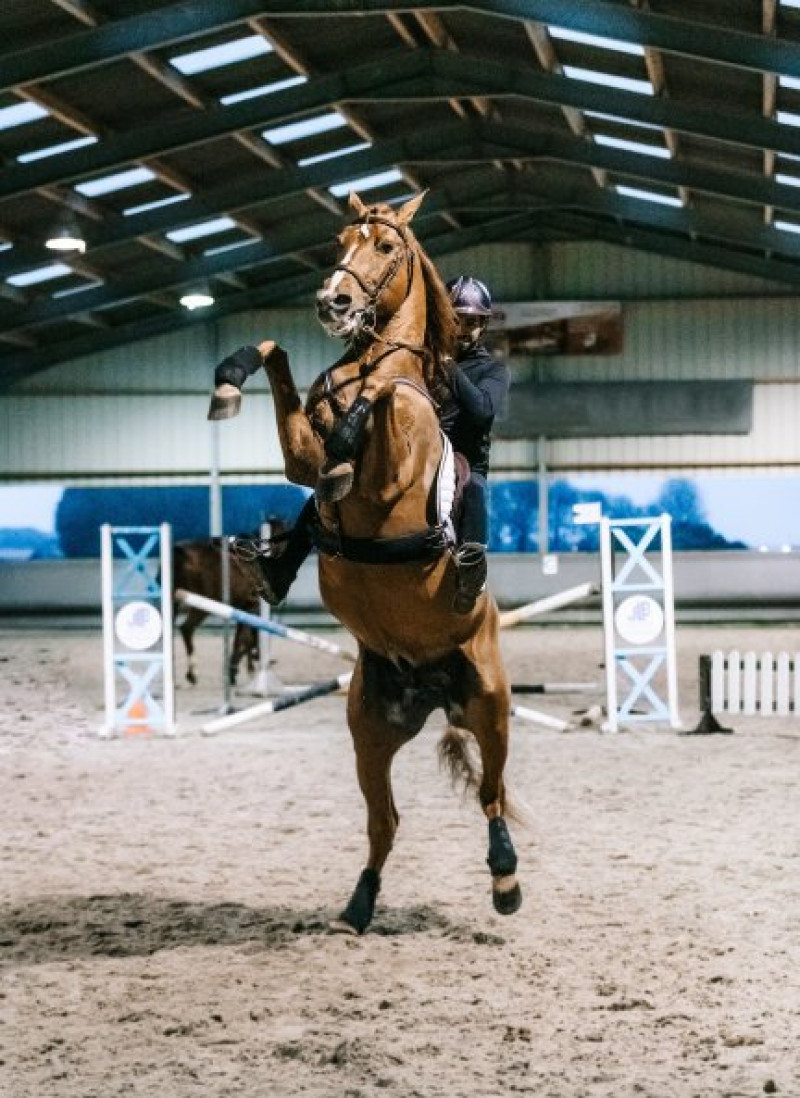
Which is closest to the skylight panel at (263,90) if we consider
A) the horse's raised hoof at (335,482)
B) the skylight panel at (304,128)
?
the skylight panel at (304,128)

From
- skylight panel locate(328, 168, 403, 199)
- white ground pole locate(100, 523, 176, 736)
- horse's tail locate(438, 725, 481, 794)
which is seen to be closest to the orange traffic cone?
white ground pole locate(100, 523, 176, 736)

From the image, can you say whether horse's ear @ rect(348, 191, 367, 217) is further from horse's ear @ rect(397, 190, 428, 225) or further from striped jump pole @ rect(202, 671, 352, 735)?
striped jump pole @ rect(202, 671, 352, 735)

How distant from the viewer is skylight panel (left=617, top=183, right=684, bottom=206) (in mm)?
20922

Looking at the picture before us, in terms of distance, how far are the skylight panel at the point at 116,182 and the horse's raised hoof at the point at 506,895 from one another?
43.6 ft

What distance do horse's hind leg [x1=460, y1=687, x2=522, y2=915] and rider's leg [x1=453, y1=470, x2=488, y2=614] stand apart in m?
0.50

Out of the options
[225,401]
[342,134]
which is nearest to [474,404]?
[225,401]

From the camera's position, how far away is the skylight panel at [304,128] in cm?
→ 1684

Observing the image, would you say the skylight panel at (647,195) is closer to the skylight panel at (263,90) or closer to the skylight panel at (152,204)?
the skylight panel at (152,204)

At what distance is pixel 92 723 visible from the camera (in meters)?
12.3

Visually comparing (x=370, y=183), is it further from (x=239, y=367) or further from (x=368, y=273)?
(x=239, y=367)

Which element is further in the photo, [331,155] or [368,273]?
[331,155]

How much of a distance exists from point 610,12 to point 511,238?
1394 centimetres

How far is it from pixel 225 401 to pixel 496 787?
1.86 m

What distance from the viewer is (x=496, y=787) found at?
5426 millimetres
